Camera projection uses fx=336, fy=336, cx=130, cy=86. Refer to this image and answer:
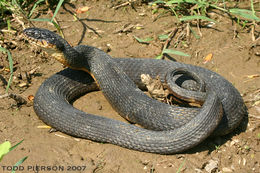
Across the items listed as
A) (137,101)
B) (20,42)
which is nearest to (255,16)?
(137,101)

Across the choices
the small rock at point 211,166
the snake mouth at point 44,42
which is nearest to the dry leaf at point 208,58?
the small rock at point 211,166

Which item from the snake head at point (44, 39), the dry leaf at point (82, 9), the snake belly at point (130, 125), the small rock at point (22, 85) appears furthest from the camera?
the dry leaf at point (82, 9)

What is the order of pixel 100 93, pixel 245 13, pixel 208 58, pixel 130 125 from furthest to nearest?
1. pixel 245 13
2. pixel 208 58
3. pixel 100 93
4. pixel 130 125

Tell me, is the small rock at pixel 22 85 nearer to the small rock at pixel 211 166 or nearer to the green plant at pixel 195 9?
the green plant at pixel 195 9

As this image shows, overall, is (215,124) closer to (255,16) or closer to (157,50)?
(157,50)

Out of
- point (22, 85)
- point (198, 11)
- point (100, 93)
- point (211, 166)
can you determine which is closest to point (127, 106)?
point (100, 93)

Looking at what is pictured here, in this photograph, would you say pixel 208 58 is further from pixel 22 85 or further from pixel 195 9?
pixel 22 85

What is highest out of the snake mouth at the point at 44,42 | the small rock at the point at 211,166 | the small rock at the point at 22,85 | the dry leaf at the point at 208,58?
the snake mouth at the point at 44,42

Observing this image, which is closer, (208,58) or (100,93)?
(100,93)
